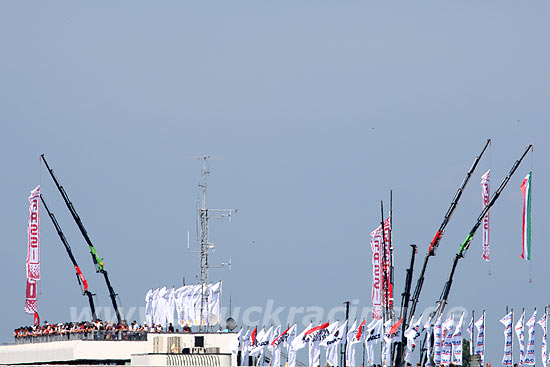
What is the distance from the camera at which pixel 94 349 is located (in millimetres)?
115562

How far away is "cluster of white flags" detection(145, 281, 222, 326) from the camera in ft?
414

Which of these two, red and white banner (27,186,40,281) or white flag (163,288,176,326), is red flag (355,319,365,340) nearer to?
white flag (163,288,176,326)

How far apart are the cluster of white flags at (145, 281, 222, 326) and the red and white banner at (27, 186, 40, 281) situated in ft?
35.0

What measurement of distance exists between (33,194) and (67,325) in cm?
1983

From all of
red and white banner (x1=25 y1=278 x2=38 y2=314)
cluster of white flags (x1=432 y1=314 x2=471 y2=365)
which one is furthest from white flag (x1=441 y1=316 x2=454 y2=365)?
red and white banner (x1=25 y1=278 x2=38 y2=314)

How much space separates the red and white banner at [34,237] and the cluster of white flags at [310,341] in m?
25.9

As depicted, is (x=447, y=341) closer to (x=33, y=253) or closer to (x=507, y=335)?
(x=507, y=335)

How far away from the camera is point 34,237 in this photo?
137m

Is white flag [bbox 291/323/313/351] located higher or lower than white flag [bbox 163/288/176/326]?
lower

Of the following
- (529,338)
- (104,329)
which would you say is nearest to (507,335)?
(529,338)

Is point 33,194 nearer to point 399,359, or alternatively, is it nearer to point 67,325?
point 67,325

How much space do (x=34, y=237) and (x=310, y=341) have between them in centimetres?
3187

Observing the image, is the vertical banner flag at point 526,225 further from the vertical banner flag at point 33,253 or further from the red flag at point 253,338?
the vertical banner flag at point 33,253

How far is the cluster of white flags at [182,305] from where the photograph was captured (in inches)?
4970
